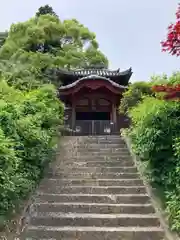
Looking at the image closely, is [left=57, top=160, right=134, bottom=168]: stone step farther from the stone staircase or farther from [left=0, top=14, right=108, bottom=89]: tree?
[left=0, top=14, right=108, bottom=89]: tree

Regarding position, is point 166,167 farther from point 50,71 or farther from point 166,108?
point 50,71

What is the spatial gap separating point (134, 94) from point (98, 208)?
306 inches

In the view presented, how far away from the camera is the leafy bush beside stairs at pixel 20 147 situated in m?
3.95

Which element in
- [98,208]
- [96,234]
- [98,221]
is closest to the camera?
[96,234]

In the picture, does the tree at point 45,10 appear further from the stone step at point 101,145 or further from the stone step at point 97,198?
the stone step at point 97,198

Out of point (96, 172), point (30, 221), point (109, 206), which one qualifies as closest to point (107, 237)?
point (109, 206)

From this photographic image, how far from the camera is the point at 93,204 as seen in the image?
511cm

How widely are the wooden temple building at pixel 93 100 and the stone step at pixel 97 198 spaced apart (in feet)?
29.1

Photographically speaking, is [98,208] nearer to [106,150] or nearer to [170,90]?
[170,90]

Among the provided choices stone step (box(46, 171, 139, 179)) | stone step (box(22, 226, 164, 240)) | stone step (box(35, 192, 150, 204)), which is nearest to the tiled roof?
stone step (box(46, 171, 139, 179))

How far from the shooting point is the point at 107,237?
432cm

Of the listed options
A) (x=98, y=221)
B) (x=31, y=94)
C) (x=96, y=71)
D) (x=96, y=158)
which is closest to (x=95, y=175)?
(x=96, y=158)

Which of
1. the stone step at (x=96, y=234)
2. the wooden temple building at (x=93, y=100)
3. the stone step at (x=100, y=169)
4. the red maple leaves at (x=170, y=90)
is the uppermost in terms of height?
the wooden temple building at (x=93, y=100)

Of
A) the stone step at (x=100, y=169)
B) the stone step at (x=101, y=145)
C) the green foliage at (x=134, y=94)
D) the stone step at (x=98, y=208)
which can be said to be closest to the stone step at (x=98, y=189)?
the stone step at (x=98, y=208)
